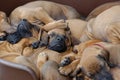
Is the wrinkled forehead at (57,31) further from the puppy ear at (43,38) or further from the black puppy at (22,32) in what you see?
the black puppy at (22,32)

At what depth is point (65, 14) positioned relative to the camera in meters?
2.08

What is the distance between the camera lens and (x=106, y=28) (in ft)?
4.79

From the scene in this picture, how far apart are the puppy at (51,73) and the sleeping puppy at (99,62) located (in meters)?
0.07

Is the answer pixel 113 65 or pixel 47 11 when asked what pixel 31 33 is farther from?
pixel 113 65

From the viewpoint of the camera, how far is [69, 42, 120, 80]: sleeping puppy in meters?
1.20

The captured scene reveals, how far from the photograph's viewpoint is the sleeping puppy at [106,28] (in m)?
1.42

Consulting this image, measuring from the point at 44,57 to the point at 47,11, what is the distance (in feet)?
1.82

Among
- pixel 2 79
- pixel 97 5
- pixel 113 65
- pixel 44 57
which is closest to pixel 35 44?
pixel 44 57

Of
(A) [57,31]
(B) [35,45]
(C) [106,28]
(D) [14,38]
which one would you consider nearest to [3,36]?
(D) [14,38]

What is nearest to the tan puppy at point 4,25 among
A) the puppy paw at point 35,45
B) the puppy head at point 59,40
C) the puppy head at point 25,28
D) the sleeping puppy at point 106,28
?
the puppy head at point 25,28

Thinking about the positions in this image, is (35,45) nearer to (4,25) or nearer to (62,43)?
(62,43)

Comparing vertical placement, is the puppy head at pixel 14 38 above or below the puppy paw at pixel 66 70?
below

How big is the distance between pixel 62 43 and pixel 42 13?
1.26 ft

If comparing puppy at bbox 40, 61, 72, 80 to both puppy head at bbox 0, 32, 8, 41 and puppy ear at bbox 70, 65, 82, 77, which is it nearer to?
puppy ear at bbox 70, 65, 82, 77
